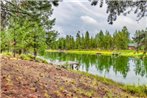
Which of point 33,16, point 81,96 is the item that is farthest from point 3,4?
point 81,96

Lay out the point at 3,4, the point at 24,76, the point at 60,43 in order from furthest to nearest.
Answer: the point at 60,43 → the point at 24,76 → the point at 3,4

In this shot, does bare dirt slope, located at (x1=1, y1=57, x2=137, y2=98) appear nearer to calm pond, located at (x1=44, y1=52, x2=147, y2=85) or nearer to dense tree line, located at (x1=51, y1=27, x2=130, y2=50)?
calm pond, located at (x1=44, y1=52, x2=147, y2=85)

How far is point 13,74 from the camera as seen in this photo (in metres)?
11.3

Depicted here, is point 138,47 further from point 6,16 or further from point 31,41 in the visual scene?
point 31,41

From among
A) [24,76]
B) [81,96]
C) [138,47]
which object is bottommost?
[81,96]

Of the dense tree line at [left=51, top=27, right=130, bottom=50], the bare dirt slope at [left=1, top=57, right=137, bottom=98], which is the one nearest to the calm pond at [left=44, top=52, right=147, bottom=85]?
the bare dirt slope at [left=1, top=57, right=137, bottom=98]

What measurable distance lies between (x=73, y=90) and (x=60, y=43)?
14520 cm

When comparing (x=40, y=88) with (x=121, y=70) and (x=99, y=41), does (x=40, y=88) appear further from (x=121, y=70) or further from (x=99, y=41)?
(x=99, y=41)

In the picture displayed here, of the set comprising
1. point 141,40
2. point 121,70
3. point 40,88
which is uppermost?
point 141,40

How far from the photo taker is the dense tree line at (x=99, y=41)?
118 m

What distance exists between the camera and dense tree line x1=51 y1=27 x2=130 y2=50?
118 metres

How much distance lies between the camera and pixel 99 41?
428ft

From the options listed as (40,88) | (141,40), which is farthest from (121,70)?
(40,88)

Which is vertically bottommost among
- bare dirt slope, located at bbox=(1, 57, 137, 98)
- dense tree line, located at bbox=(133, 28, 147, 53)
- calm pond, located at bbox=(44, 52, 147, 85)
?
calm pond, located at bbox=(44, 52, 147, 85)
